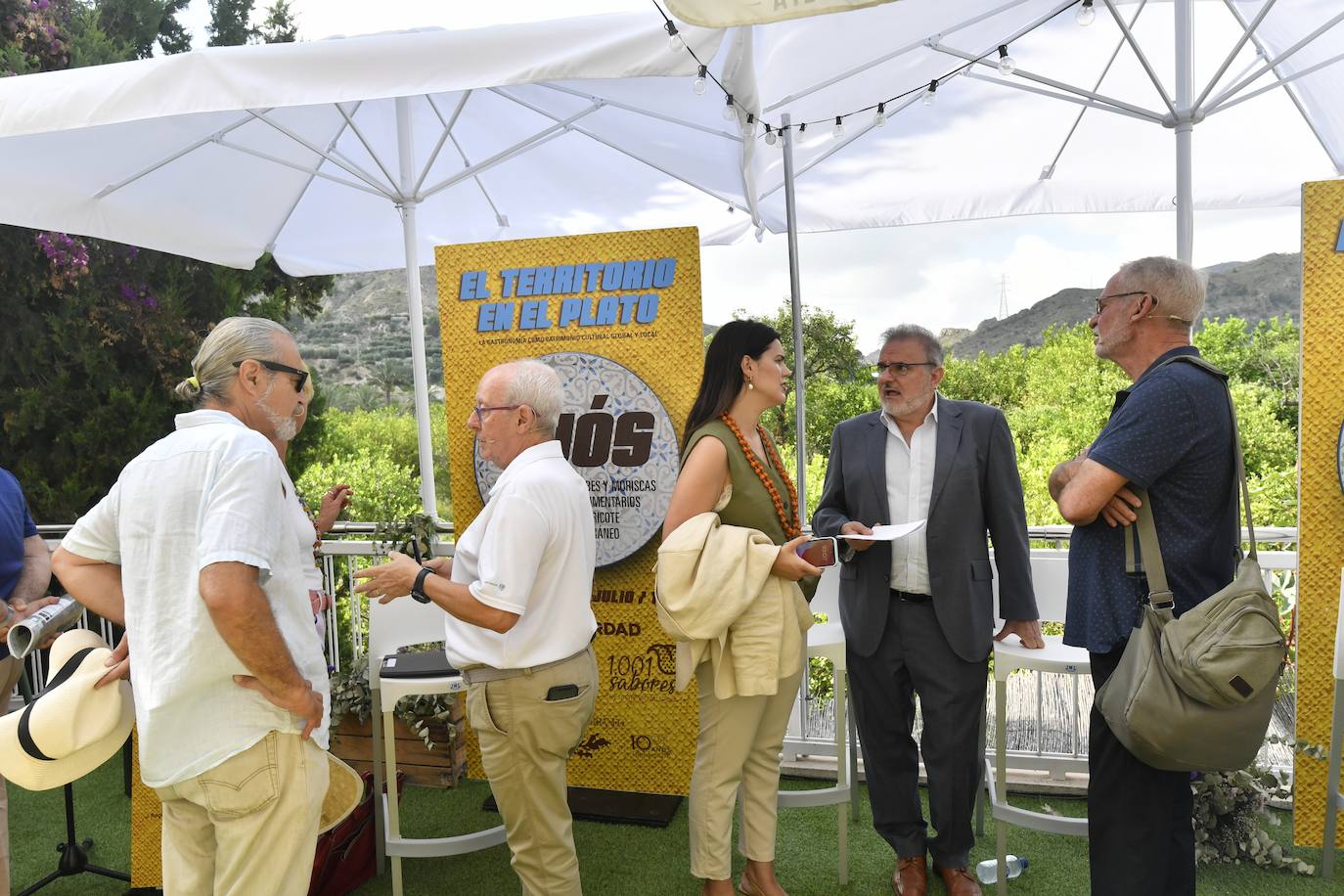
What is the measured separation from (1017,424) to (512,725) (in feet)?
45.5

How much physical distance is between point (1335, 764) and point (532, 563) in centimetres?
280

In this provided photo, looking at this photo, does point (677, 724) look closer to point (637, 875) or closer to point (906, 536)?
point (637, 875)

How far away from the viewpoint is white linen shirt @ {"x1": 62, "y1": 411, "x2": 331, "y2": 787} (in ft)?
5.61

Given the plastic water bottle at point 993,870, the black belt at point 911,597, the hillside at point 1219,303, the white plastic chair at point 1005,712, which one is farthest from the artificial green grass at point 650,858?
the hillside at point 1219,303

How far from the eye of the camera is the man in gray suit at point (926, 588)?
2729 mm

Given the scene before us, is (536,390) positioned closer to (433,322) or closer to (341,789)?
(341,789)

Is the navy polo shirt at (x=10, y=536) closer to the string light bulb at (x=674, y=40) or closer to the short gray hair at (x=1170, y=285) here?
the string light bulb at (x=674, y=40)

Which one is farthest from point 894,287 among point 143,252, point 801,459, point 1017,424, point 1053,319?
point 801,459

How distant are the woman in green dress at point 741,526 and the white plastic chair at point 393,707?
713mm

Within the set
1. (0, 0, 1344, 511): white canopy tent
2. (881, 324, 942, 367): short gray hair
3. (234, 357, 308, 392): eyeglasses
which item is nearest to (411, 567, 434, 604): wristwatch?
(234, 357, 308, 392): eyeglasses

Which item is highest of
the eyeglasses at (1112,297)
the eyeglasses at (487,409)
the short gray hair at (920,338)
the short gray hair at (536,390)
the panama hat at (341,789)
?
the eyeglasses at (1112,297)

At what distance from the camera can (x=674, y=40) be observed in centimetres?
226

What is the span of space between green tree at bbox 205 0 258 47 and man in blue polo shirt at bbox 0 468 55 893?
33.0 ft

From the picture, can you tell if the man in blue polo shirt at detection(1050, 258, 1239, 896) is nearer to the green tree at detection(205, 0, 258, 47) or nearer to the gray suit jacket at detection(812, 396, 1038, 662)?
the gray suit jacket at detection(812, 396, 1038, 662)
